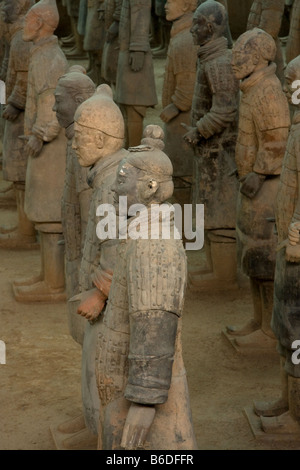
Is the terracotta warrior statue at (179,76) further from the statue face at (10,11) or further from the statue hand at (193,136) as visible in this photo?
the statue face at (10,11)

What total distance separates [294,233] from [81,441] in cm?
142

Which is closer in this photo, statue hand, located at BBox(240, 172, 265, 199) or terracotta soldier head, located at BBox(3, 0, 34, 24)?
statue hand, located at BBox(240, 172, 265, 199)

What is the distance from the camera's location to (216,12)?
699 cm

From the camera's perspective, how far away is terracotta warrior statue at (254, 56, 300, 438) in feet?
16.5

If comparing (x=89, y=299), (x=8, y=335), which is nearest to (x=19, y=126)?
(x=8, y=335)

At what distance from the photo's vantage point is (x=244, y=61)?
19.5ft

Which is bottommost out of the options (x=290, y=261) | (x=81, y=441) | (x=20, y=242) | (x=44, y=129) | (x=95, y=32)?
(x=81, y=441)

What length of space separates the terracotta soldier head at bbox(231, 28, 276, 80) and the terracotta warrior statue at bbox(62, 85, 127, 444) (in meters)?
1.28

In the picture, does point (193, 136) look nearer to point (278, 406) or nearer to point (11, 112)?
point (11, 112)

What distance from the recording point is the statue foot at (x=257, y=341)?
650 cm

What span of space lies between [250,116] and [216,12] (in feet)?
4.17

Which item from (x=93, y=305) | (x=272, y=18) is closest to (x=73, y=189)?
(x=93, y=305)

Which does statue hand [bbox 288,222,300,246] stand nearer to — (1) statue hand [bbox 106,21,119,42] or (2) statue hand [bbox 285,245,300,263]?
(2) statue hand [bbox 285,245,300,263]

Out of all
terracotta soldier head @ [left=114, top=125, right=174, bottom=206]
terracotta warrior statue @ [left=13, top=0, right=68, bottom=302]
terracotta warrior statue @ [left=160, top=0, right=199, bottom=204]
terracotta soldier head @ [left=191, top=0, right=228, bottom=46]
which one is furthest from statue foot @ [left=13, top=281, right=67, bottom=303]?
terracotta soldier head @ [left=114, top=125, right=174, bottom=206]
